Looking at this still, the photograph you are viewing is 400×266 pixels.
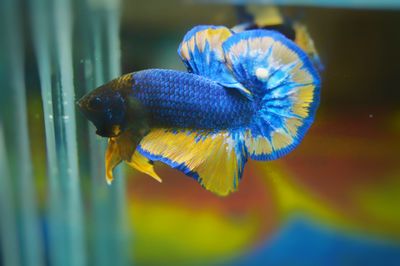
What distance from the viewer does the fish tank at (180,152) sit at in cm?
66

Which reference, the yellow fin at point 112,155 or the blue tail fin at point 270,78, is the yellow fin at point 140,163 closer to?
the yellow fin at point 112,155

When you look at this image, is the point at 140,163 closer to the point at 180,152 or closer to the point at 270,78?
the point at 180,152

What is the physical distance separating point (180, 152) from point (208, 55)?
14 cm

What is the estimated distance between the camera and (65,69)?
674 mm

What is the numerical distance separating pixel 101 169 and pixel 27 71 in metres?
0.21

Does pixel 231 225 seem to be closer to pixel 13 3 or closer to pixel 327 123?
pixel 327 123

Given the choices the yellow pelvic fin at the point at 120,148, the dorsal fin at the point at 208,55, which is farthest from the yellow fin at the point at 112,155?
the dorsal fin at the point at 208,55

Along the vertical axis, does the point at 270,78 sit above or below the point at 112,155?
above

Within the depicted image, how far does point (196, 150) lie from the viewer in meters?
0.59

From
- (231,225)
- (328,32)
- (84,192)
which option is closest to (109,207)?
(84,192)

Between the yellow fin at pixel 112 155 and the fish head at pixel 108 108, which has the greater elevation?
the fish head at pixel 108 108

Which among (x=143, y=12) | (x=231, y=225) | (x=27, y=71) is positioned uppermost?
(x=143, y=12)

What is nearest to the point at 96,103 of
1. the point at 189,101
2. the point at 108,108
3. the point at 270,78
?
the point at 108,108

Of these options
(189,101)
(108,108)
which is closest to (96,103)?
(108,108)
